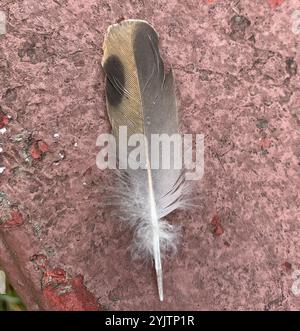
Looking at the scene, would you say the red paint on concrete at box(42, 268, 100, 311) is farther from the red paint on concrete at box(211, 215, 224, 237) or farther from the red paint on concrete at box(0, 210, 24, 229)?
the red paint on concrete at box(211, 215, 224, 237)

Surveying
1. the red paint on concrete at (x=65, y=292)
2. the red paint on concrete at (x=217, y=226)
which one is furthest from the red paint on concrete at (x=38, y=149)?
the red paint on concrete at (x=217, y=226)

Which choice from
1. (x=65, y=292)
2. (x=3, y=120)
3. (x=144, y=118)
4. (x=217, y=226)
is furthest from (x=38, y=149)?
(x=217, y=226)

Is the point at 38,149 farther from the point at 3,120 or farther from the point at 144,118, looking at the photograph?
the point at 144,118

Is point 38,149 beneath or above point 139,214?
above

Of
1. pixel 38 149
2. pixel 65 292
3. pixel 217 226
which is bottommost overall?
pixel 65 292

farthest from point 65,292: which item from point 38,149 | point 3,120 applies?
point 3,120

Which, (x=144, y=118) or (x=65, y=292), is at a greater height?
(x=144, y=118)

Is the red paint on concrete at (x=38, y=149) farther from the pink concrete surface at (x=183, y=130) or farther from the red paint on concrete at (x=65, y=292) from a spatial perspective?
the red paint on concrete at (x=65, y=292)

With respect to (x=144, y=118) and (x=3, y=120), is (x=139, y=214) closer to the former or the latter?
(x=144, y=118)

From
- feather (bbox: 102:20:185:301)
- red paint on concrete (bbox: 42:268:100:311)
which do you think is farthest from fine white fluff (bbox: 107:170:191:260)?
red paint on concrete (bbox: 42:268:100:311)
